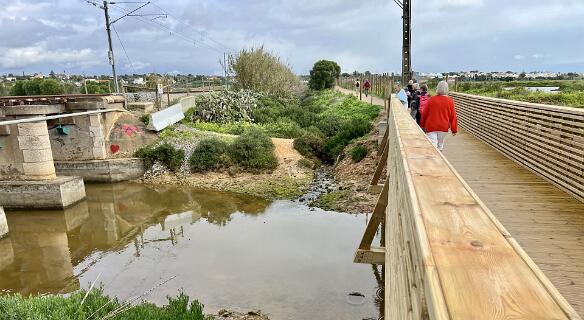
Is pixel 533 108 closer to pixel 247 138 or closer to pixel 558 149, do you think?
pixel 558 149

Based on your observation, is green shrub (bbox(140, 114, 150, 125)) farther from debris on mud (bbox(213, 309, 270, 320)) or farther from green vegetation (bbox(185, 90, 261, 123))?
debris on mud (bbox(213, 309, 270, 320))

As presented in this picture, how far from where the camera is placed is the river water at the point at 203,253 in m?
8.60

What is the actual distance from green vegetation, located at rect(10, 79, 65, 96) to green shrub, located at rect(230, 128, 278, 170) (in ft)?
88.3

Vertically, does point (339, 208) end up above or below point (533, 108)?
below

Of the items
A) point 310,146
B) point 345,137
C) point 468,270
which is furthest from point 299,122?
point 468,270

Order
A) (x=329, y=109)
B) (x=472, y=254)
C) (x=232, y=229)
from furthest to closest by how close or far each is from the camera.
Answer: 1. (x=329, y=109)
2. (x=232, y=229)
3. (x=472, y=254)

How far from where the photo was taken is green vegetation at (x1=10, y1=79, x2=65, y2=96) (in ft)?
125

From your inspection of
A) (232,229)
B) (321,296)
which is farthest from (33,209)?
(321,296)

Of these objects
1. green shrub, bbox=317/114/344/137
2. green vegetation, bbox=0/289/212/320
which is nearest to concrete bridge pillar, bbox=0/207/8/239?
green vegetation, bbox=0/289/212/320

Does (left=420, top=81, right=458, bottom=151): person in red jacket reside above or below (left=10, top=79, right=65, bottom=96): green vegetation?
below

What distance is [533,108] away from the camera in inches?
296

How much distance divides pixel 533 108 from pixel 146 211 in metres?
13.5

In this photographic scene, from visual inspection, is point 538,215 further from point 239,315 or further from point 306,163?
point 306,163

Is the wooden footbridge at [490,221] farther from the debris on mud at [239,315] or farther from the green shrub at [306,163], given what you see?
the green shrub at [306,163]
